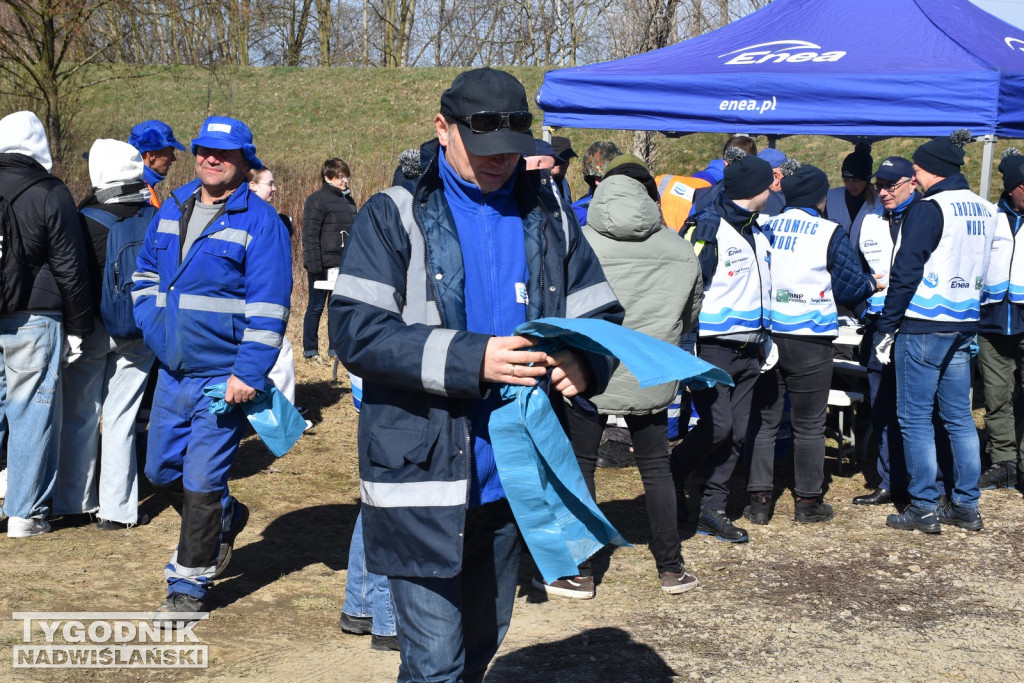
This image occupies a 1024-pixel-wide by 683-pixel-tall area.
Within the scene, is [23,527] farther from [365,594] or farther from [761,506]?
[761,506]

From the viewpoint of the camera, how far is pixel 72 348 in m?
5.59

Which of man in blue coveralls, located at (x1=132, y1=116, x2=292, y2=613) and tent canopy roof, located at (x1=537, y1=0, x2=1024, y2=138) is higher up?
tent canopy roof, located at (x1=537, y1=0, x2=1024, y2=138)

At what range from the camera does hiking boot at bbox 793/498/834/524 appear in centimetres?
625

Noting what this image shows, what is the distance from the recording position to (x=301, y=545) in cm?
562

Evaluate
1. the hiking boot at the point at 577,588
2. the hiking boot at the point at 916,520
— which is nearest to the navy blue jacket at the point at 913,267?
the hiking boot at the point at 916,520

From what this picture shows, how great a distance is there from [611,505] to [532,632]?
1987 mm

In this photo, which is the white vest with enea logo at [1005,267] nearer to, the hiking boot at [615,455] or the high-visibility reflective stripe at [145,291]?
the hiking boot at [615,455]

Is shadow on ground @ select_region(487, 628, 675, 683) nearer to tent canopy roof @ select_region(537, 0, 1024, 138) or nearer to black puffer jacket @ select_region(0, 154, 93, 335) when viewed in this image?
black puffer jacket @ select_region(0, 154, 93, 335)

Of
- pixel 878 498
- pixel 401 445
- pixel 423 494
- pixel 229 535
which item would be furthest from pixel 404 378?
pixel 878 498

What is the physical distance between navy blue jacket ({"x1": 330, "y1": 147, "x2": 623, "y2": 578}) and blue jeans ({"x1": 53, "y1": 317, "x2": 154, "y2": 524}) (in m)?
3.51

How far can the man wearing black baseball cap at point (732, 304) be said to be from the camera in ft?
18.3

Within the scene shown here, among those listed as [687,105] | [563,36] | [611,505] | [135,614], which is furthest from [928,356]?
[563,36]

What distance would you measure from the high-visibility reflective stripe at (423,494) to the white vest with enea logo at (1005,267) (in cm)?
498

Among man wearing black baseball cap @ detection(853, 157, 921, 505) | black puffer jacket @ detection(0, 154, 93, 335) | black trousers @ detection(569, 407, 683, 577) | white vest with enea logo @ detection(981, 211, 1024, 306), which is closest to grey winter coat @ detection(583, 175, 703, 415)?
black trousers @ detection(569, 407, 683, 577)
